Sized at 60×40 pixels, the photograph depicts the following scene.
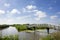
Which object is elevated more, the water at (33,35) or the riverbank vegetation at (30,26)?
the riverbank vegetation at (30,26)

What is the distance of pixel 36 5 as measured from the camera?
270cm

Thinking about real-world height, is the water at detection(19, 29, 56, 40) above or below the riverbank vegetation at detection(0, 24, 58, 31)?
below

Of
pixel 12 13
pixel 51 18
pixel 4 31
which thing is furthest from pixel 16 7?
pixel 51 18

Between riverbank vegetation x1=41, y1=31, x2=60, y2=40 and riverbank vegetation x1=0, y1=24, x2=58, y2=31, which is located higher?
riverbank vegetation x1=0, y1=24, x2=58, y2=31

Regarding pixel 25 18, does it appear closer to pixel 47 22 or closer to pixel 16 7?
pixel 16 7

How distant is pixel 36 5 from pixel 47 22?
461mm

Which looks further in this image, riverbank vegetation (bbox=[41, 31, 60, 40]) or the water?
the water

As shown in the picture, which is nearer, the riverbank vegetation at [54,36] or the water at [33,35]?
the riverbank vegetation at [54,36]

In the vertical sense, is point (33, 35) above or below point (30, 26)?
below

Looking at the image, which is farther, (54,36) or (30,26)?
(30,26)

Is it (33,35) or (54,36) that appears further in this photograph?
(33,35)

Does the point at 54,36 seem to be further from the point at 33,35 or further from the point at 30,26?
the point at 30,26

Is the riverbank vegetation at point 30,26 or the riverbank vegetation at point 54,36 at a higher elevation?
the riverbank vegetation at point 30,26

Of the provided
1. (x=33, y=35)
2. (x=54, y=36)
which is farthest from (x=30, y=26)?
(x=54, y=36)
